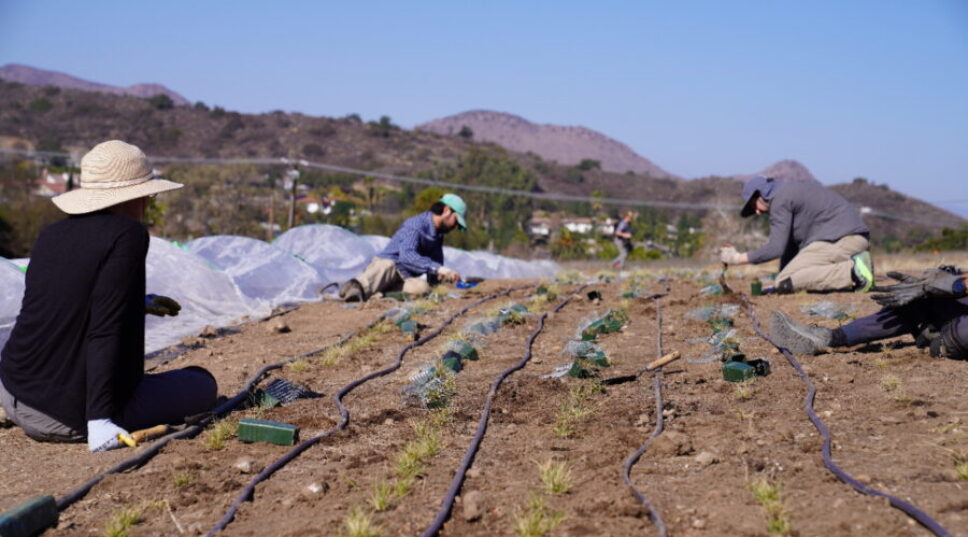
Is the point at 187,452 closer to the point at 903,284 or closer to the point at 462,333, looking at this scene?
the point at 462,333

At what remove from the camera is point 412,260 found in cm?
905

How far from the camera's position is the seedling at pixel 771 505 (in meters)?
2.57

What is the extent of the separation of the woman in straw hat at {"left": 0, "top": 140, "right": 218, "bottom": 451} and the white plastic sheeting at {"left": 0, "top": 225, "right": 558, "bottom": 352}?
6.22 ft

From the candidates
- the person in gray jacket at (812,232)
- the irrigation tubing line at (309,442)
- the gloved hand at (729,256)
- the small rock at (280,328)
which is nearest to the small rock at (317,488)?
the irrigation tubing line at (309,442)

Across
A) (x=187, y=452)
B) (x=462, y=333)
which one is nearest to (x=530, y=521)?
(x=187, y=452)

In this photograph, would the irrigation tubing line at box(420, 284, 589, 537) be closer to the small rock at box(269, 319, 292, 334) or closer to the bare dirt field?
the bare dirt field

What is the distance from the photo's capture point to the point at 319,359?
19.2ft

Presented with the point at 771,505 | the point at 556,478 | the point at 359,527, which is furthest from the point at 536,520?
the point at 771,505

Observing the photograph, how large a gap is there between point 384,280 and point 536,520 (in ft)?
21.2

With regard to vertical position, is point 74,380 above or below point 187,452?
above

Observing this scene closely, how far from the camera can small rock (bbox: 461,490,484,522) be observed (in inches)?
113

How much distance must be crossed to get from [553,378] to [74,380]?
2468mm

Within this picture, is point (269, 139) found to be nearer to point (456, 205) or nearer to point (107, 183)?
point (456, 205)

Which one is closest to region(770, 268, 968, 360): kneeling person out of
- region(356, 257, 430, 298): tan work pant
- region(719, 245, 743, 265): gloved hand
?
region(719, 245, 743, 265): gloved hand
